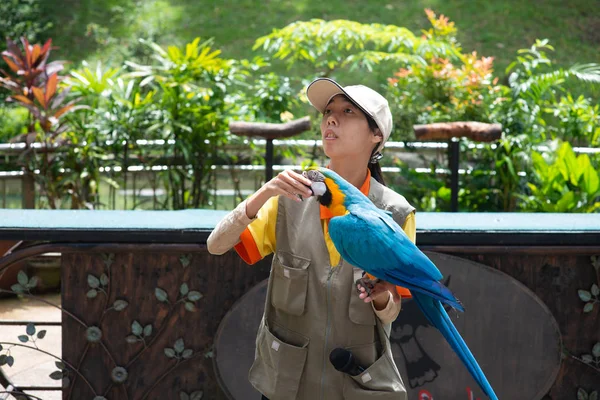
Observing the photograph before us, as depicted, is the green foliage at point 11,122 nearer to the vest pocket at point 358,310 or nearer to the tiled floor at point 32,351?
the tiled floor at point 32,351

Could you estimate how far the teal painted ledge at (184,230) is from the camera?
8.79ft

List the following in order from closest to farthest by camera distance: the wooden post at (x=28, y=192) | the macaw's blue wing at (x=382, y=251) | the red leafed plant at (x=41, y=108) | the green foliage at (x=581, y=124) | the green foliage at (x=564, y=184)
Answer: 1. the macaw's blue wing at (x=382, y=251)
2. the green foliage at (x=564, y=184)
3. the red leafed plant at (x=41, y=108)
4. the wooden post at (x=28, y=192)
5. the green foliage at (x=581, y=124)

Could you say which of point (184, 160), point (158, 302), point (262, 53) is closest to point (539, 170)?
point (184, 160)

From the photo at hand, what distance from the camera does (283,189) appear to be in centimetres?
187

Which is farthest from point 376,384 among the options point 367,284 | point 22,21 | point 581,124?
point 22,21

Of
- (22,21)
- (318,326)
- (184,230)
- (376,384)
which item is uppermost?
(22,21)

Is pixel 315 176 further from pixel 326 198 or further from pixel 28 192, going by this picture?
pixel 28 192

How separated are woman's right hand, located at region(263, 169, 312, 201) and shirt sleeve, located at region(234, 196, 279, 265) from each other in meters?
0.20

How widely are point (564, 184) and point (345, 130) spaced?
14.4 feet

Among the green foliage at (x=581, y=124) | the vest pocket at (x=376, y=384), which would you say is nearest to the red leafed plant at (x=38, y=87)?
the green foliage at (x=581, y=124)

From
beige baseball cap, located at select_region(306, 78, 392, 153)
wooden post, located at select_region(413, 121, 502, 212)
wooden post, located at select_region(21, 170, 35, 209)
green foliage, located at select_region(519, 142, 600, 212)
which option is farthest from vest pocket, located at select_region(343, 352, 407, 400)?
wooden post, located at select_region(21, 170, 35, 209)

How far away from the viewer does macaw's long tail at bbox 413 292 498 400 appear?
1.83 m

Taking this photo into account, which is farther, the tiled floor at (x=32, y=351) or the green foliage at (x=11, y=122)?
the green foliage at (x=11, y=122)

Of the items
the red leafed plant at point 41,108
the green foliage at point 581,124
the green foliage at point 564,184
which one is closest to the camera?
the green foliage at point 564,184
